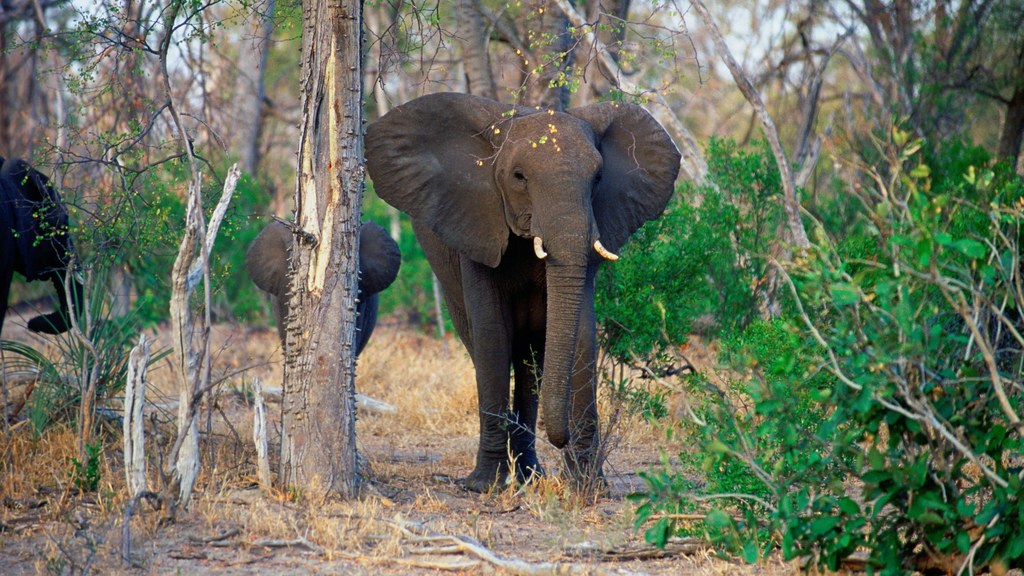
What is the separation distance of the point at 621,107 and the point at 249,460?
3.12 metres

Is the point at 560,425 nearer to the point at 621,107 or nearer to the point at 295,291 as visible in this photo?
the point at 295,291

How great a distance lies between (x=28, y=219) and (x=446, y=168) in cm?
333

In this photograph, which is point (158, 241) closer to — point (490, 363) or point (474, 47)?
point (490, 363)

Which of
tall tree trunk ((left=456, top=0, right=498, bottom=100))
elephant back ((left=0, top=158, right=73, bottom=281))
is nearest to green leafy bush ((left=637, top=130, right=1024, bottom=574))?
elephant back ((left=0, top=158, right=73, bottom=281))

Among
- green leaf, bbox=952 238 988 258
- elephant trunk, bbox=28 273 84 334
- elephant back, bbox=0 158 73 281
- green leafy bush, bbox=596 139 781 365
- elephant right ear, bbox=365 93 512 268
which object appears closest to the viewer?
green leaf, bbox=952 238 988 258

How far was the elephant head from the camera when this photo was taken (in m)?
5.96

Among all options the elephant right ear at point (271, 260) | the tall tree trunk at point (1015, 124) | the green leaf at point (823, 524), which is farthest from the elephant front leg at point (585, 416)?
the tall tree trunk at point (1015, 124)

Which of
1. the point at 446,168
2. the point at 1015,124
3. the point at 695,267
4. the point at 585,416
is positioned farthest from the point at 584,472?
the point at 1015,124

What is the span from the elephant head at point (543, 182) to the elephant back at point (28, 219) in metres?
2.58

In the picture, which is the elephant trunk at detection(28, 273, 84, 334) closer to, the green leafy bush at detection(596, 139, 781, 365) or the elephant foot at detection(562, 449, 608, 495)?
the elephant foot at detection(562, 449, 608, 495)

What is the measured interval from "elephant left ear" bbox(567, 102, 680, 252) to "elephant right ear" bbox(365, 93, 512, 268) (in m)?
0.58

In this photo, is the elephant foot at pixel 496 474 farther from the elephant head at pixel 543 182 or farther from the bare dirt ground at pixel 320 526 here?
the elephant head at pixel 543 182

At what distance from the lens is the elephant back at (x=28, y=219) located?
25.5 ft

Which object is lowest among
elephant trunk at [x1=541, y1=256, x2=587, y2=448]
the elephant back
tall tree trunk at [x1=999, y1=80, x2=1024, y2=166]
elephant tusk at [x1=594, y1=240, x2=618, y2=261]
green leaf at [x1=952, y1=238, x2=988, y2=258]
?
elephant trunk at [x1=541, y1=256, x2=587, y2=448]
